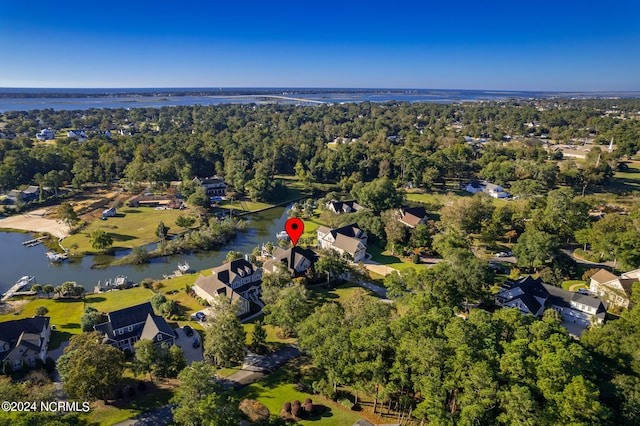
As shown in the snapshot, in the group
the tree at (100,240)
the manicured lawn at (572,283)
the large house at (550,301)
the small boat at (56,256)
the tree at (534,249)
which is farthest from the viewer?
the tree at (100,240)

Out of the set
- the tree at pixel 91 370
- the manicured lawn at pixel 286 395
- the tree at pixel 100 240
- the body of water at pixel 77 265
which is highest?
the tree at pixel 91 370

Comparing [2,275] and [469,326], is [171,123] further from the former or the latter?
[469,326]

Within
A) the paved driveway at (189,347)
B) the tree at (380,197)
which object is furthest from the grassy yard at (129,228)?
the tree at (380,197)

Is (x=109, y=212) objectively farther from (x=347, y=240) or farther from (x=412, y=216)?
(x=412, y=216)

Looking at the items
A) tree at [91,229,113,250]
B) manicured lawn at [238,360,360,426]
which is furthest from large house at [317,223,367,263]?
tree at [91,229,113,250]

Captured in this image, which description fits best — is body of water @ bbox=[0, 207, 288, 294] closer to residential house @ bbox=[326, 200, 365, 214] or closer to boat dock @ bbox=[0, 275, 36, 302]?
boat dock @ bbox=[0, 275, 36, 302]

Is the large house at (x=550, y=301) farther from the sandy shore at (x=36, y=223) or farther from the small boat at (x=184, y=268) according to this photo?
the sandy shore at (x=36, y=223)
